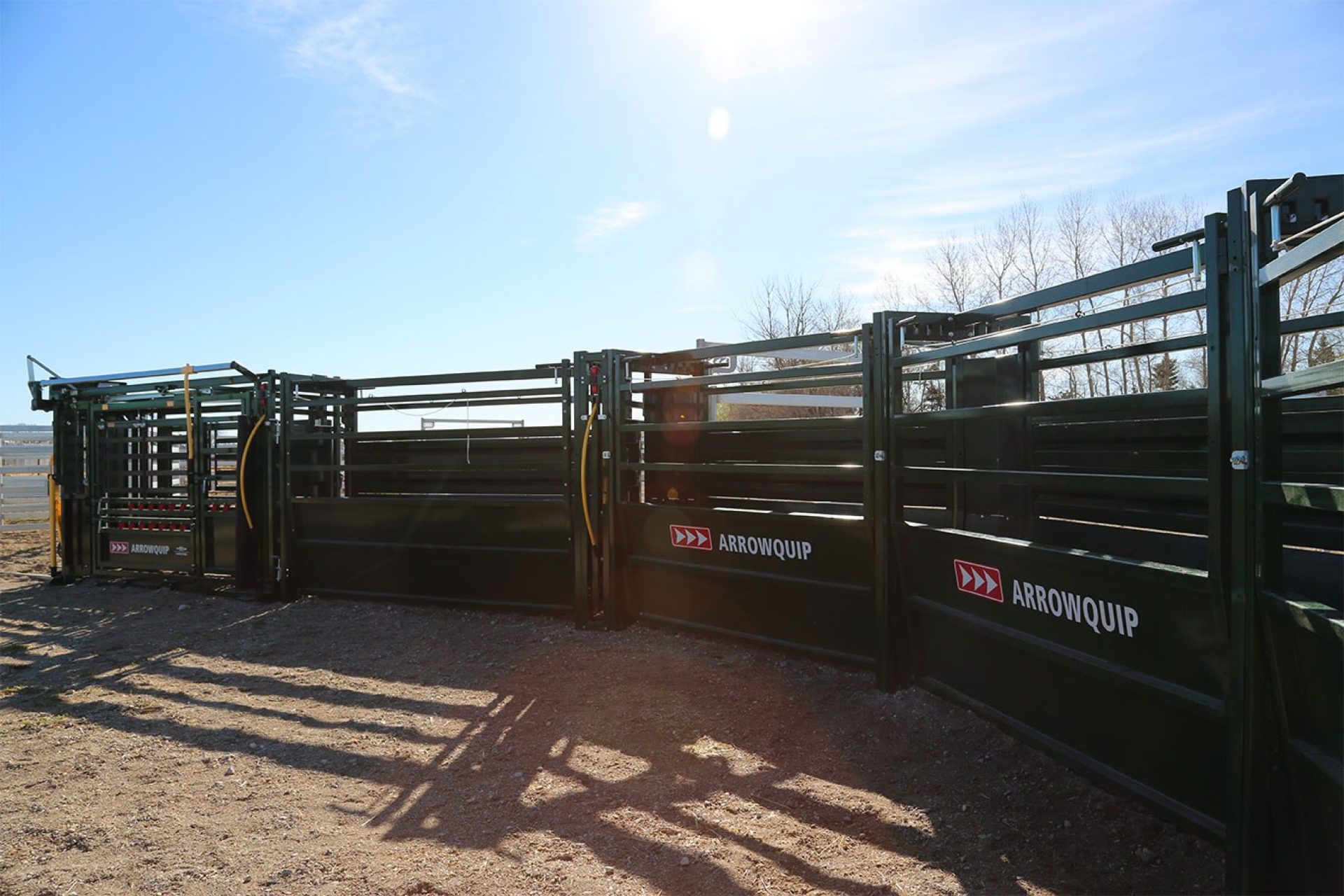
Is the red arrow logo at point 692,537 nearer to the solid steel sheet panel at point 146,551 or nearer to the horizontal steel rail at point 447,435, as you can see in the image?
the horizontal steel rail at point 447,435

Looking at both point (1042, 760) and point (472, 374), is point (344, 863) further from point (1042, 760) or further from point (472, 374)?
point (472, 374)

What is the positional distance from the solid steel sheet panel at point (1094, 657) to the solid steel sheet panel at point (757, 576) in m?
0.70

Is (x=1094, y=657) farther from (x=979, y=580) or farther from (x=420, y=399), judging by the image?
(x=420, y=399)

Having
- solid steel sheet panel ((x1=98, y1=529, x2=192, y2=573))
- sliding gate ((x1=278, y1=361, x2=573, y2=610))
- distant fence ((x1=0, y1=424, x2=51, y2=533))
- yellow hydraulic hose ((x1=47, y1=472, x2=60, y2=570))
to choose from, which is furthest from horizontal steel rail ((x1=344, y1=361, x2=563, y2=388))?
distant fence ((x1=0, y1=424, x2=51, y2=533))

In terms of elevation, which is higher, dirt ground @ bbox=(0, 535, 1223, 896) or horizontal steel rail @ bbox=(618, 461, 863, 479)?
horizontal steel rail @ bbox=(618, 461, 863, 479)

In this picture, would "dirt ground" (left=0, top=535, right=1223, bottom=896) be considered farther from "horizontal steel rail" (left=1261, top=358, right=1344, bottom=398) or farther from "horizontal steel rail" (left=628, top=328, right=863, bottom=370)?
"horizontal steel rail" (left=628, top=328, right=863, bottom=370)

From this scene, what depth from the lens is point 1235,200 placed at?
9.25ft

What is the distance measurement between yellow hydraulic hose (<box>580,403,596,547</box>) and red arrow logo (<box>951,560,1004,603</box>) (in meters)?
3.27

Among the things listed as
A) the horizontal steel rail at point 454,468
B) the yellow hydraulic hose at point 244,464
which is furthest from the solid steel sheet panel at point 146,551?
the horizontal steel rail at point 454,468

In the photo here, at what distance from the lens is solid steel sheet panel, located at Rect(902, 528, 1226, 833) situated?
3008mm

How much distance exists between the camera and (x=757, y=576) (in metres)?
6.00

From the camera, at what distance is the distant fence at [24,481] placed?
15750mm

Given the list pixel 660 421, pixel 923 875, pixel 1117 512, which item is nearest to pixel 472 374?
pixel 660 421

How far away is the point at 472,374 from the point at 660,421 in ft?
5.49
